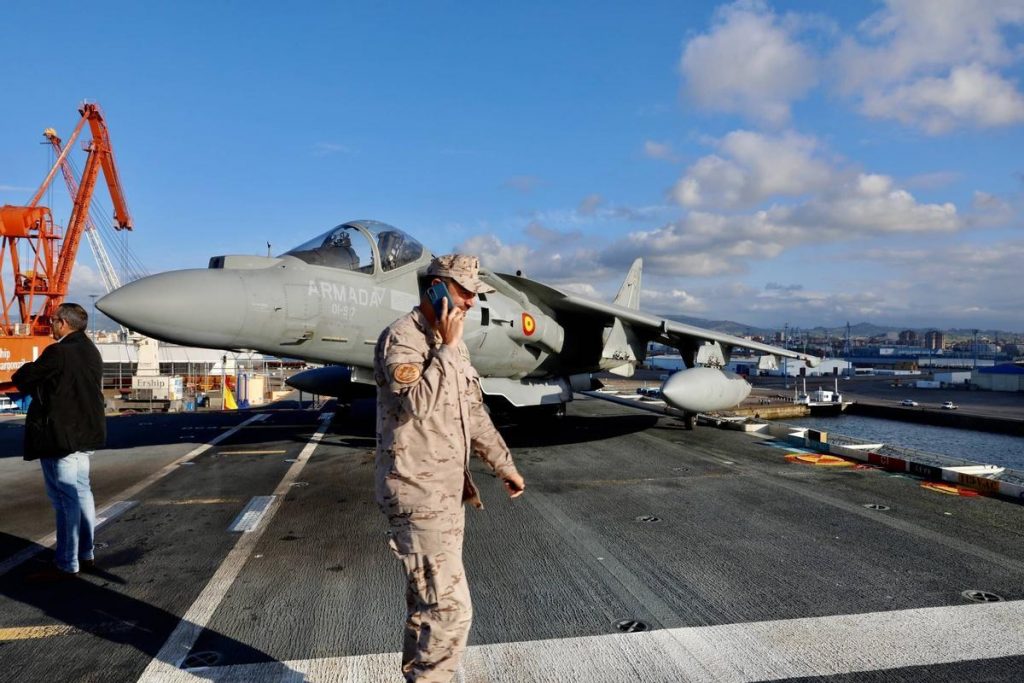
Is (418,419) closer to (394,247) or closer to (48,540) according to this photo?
(48,540)

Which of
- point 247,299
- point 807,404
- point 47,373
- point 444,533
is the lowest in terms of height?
point 807,404

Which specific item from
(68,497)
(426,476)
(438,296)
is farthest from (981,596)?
(68,497)

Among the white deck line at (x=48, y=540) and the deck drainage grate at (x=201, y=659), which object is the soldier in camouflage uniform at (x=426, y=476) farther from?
the white deck line at (x=48, y=540)

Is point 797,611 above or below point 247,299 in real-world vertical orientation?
below

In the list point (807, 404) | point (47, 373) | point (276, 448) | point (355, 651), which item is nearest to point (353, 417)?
point (276, 448)

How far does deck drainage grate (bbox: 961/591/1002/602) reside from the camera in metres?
3.81

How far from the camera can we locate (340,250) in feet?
24.2

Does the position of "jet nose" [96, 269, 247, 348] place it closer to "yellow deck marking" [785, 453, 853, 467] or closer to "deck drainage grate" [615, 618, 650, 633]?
"deck drainage grate" [615, 618, 650, 633]

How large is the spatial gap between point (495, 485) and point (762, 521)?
3265 millimetres

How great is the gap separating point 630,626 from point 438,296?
2464 mm

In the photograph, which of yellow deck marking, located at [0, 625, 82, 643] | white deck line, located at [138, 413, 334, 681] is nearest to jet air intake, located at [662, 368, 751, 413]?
white deck line, located at [138, 413, 334, 681]

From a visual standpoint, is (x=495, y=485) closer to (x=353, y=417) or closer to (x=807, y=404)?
(x=353, y=417)

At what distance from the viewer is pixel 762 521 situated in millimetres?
5734

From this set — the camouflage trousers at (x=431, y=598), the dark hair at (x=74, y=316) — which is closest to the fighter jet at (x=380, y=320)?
the dark hair at (x=74, y=316)
